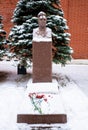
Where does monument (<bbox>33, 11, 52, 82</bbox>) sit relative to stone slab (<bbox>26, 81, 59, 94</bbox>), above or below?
above

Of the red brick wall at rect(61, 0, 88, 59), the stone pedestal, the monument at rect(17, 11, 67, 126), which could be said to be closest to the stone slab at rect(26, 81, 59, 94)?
the monument at rect(17, 11, 67, 126)

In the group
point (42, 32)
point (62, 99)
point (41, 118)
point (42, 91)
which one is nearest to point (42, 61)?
point (42, 32)

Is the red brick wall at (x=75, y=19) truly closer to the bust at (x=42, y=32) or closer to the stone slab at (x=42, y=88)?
the bust at (x=42, y=32)

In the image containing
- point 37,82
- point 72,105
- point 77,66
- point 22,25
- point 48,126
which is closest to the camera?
point 48,126

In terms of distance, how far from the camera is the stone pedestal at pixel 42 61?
8.22 m

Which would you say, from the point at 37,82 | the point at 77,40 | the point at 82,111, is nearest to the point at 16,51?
the point at 37,82

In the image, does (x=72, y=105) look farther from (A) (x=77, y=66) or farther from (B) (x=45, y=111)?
(A) (x=77, y=66)

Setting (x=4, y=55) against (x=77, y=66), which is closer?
(x=4, y=55)

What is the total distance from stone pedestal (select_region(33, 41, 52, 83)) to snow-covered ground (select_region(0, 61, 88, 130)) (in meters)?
0.52

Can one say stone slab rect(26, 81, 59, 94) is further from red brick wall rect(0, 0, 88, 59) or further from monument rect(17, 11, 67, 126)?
red brick wall rect(0, 0, 88, 59)

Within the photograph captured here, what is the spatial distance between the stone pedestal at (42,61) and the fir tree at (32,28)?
138 cm

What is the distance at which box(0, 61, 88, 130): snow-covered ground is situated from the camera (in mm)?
5694

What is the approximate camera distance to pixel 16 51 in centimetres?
1002

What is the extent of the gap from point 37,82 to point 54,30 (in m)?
2.27
